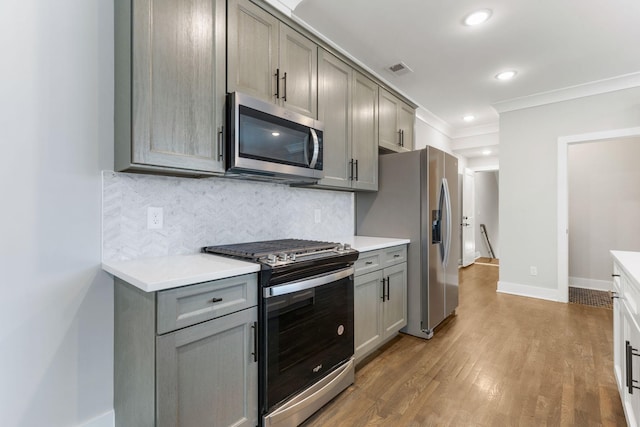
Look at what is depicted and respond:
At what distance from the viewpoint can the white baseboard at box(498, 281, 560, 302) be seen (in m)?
3.97

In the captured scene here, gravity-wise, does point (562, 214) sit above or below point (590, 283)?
above

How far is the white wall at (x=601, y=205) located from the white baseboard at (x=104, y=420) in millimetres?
5848

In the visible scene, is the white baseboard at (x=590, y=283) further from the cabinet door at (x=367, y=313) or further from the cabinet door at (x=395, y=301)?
the cabinet door at (x=367, y=313)

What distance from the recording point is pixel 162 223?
1769 mm

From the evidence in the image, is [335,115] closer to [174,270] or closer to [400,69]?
[400,69]

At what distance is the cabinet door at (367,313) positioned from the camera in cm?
226

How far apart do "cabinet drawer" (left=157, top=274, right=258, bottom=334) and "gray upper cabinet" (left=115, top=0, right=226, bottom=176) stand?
0.64 meters

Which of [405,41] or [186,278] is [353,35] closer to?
[405,41]

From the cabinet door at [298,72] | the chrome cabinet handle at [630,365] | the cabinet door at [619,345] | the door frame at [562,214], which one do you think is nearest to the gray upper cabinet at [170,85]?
the cabinet door at [298,72]

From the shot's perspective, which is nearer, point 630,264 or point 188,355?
point 188,355

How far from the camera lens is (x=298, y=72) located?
218 centimetres

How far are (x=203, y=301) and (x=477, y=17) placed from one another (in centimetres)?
273

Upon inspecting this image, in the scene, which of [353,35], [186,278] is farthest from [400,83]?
[186,278]

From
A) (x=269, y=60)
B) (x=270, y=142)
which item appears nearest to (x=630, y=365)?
(x=270, y=142)
